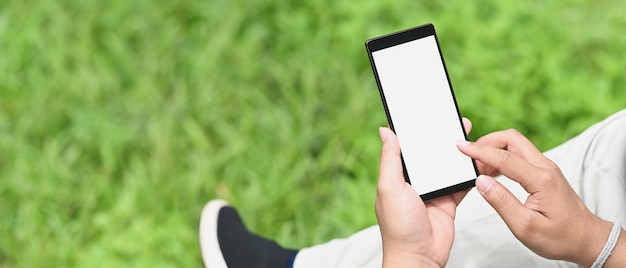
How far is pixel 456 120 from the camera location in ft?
3.98

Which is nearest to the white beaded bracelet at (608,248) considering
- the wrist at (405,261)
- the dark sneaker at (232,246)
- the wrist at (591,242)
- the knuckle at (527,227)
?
the wrist at (591,242)

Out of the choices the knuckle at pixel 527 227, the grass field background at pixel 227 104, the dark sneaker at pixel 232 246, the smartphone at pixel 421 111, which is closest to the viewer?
the knuckle at pixel 527 227

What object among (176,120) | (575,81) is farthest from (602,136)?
(176,120)

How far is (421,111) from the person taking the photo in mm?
1201

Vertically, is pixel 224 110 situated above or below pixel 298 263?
above

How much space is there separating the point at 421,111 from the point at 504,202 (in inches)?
7.6

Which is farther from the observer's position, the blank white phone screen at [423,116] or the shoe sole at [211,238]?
the shoe sole at [211,238]

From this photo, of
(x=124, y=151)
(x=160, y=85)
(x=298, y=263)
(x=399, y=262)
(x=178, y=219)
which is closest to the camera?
(x=399, y=262)

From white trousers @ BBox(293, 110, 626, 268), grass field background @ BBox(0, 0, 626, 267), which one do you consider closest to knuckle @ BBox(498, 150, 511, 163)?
white trousers @ BBox(293, 110, 626, 268)

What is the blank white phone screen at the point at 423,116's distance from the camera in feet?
3.92

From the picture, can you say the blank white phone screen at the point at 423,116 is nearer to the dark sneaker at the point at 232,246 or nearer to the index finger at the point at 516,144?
the index finger at the point at 516,144

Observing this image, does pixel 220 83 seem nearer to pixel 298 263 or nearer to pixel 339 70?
pixel 339 70

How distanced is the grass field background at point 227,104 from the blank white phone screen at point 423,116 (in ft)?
2.71

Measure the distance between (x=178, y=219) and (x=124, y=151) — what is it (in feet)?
0.98
